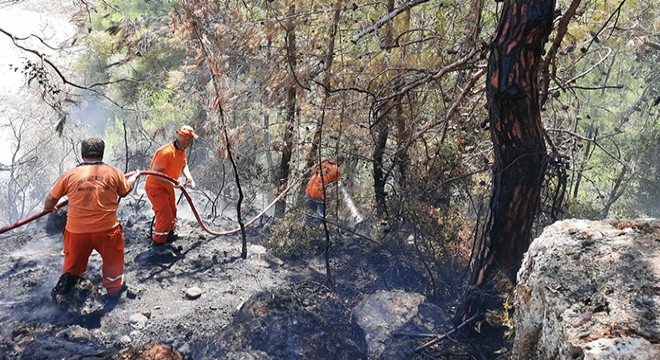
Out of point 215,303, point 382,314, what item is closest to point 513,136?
point 382,314

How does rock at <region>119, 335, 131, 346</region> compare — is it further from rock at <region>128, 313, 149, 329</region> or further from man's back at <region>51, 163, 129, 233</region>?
man's back at <region>51, 163, 129, 233</region>

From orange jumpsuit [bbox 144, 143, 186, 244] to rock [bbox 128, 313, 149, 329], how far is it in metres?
1.72

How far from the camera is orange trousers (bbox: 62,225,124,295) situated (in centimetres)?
457

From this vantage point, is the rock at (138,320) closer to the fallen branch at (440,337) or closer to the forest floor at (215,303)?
the forest floor at (215,303)

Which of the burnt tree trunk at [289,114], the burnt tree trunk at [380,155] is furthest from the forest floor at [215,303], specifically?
the burnt tree trunk at [289,114]

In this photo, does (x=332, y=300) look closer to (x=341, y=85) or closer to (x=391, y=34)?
(x=341, y=85)

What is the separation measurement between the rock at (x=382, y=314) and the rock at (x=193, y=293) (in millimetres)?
2319

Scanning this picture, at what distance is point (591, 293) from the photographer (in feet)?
6.11

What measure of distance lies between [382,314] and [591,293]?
93.8 inches

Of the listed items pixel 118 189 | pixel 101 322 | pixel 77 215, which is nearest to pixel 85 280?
pixel 101 322

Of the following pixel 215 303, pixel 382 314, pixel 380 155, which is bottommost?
pixel 215 303

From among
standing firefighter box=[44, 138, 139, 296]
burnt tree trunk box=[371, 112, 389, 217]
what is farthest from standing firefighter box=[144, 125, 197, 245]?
burnt tree trunk box=[371, 112, 389, 217]

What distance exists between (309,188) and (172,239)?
2.52 m

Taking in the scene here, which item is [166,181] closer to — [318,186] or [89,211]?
[89,211]
